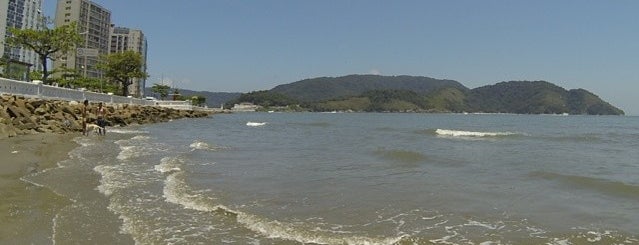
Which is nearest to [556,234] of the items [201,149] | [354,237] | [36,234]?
[354,237]

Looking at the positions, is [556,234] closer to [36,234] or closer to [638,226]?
[638,226]

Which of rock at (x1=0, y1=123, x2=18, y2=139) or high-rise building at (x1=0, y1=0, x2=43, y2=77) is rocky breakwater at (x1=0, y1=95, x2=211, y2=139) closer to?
rock at (x1=0, y1=123, x2=18, y2=139)

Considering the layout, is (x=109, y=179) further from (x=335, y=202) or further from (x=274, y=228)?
(x=274, y=228)

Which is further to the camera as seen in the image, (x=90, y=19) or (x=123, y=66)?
(x=90, y=19)

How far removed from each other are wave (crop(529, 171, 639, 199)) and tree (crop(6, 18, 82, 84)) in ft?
142

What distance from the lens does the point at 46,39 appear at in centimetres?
4466

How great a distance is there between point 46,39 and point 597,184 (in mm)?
45997

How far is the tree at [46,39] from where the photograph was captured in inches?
1742

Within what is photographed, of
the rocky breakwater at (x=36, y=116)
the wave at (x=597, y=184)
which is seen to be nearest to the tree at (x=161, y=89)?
the rocky breakwater at (x=36, y=116)

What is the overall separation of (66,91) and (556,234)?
37.8 meters

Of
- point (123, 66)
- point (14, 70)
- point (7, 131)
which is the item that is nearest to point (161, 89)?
point (123, 66)

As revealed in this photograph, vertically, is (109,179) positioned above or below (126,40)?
below

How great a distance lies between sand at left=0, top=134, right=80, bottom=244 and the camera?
641 centimetres

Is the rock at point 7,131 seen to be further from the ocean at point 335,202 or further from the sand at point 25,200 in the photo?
the ocean at point 335,202
